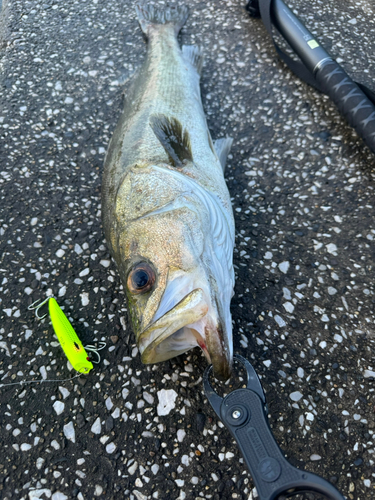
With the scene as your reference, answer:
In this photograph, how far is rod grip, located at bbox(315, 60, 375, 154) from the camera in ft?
9.39

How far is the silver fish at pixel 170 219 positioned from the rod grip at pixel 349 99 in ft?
3.25

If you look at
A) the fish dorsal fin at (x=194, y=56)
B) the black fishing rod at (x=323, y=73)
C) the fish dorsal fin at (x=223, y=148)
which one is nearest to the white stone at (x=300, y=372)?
the fish dorsal fin at (x=223, y=148)

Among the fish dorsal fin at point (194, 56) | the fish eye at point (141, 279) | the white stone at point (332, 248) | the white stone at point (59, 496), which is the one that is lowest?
the white stone at point (59, 496)

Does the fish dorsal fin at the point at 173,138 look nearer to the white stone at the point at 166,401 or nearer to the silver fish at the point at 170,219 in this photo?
the silver fish at the point at 170,219

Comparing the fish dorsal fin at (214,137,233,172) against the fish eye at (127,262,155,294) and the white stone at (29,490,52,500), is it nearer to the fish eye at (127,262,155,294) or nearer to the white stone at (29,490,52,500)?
the fish eye at (127,262,155,294)

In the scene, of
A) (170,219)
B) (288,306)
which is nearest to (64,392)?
(170,219)

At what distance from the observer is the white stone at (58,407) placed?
211 cm

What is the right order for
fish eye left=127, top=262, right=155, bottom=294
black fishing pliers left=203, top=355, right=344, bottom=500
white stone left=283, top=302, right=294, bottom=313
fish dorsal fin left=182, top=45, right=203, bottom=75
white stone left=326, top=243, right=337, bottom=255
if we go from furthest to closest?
fish dorsal fin left=182, top=45, right=203, bottom=75 → white stone left=326, top=243, right=337, bottom=255 → white stone left=283, top=302, right=294, bottom=313 → fish eye left=127, top=262, right=155, bottom=294 → black fishing pliers left=203, top=355, right=344, bottom=500

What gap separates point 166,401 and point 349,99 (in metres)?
2.59

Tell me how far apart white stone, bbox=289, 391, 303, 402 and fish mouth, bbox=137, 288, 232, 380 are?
54 centimetres

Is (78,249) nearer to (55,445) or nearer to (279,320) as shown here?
(55,445)

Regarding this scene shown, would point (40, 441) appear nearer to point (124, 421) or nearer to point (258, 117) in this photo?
point (124, 421)

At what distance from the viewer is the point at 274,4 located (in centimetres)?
363

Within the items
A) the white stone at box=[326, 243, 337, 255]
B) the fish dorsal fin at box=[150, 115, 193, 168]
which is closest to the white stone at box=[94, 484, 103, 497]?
the fish dorsal fin at box=[150, 115, 193, 168]
